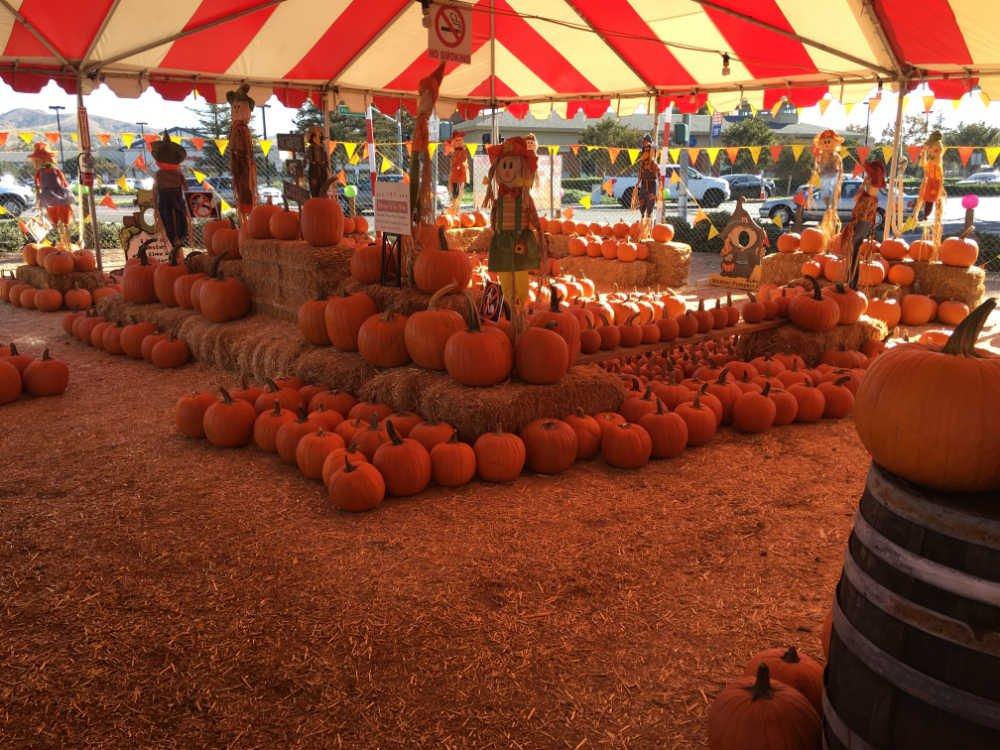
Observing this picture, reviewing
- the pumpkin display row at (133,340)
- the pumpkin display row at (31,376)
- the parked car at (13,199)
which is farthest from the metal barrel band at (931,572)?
the parked car at (13,199)

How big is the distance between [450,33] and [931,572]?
5.04 m

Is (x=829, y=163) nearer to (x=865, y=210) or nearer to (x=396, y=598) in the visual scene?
(x=865, y=210)

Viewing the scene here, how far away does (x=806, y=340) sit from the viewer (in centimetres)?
518

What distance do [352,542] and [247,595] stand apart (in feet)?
1.56

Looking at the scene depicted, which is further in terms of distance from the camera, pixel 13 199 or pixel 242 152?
pixel 13 199

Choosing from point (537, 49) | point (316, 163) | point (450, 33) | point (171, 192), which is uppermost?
point (537, 49)

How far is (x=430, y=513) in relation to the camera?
3061 millimetres

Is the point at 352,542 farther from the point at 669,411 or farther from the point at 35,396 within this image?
the point at 35,396

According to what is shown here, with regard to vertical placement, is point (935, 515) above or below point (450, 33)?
below

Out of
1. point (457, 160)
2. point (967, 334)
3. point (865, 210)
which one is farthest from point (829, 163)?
point (967, 334)

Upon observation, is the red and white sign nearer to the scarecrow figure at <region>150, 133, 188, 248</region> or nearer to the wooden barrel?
the scarecrow figure at <region>150, 133, 188, 248</region>

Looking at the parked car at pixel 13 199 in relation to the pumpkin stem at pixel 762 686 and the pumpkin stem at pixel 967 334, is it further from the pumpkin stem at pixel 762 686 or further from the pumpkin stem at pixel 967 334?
the pumpkin stem at pixel 967 334

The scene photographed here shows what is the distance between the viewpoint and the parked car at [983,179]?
2445cm

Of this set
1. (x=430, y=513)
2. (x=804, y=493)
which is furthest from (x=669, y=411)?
(x=430, y=513)
